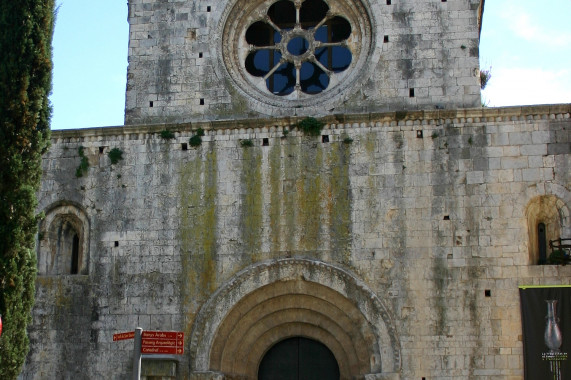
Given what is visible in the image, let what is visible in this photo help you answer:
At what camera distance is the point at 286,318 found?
45.8 ft

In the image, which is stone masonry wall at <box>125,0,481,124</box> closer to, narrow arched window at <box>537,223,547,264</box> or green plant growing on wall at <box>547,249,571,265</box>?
narrow arched window at <box>537,223,547,264</box>

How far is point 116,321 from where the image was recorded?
1408 centimetres

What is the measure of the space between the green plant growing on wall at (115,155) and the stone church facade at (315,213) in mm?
98

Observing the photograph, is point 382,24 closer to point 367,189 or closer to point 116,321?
point 367,189

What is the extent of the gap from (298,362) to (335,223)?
2.27m

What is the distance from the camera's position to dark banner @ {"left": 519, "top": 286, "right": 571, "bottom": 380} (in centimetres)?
1285

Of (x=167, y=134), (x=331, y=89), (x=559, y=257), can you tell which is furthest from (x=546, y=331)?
(x=167, y=134)

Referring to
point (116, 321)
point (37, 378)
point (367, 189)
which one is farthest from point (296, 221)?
point (37, 378)

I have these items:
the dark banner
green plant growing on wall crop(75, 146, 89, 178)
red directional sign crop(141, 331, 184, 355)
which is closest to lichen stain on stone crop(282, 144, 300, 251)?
red directional sign crop(141, 331, 184, 355)

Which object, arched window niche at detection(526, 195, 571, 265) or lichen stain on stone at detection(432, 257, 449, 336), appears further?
arched window niche at detection(526, 195, 571, 265)

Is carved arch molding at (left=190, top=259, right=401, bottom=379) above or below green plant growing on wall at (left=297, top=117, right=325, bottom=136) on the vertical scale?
below

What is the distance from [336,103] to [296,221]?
2196 millimetres

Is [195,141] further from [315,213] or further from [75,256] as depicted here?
[75,256]

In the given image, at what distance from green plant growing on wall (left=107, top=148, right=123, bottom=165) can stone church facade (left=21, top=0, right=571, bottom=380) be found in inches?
3.8
